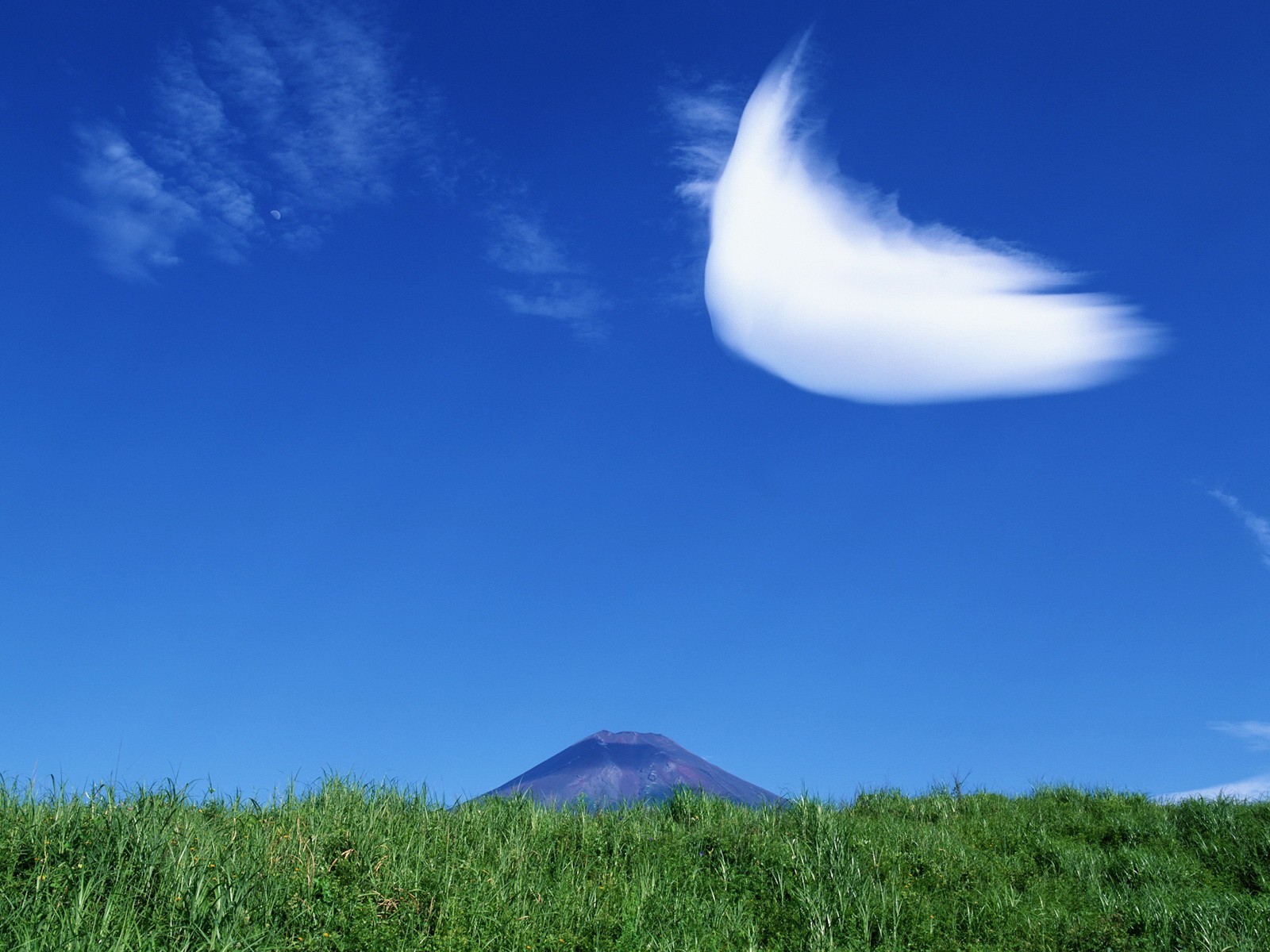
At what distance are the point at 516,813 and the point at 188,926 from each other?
5295mm

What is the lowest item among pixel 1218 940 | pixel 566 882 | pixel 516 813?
pixel 1218 940

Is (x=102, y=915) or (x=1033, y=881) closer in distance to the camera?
(x=102, y=915)

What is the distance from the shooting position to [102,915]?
276 inches

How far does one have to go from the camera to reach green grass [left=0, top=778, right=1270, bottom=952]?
7.46 meters

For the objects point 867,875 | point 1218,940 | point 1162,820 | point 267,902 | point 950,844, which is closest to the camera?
point 267,902

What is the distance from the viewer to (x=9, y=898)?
22.7ft

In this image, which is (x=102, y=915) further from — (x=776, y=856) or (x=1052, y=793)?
(x=1052, y=793)

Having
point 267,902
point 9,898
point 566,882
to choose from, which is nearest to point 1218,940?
point 566,882

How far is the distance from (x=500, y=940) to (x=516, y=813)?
4.01 m

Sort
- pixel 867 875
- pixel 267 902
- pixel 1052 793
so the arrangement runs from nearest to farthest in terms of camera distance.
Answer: pixel 267 902 < pixel 867 875 < pixel 1052 793

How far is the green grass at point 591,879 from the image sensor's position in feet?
24.5

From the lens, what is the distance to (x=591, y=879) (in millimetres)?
9969

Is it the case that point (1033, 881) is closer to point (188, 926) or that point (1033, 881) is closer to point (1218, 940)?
point (1218, 940)

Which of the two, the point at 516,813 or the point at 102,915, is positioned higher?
the point at 516,813
